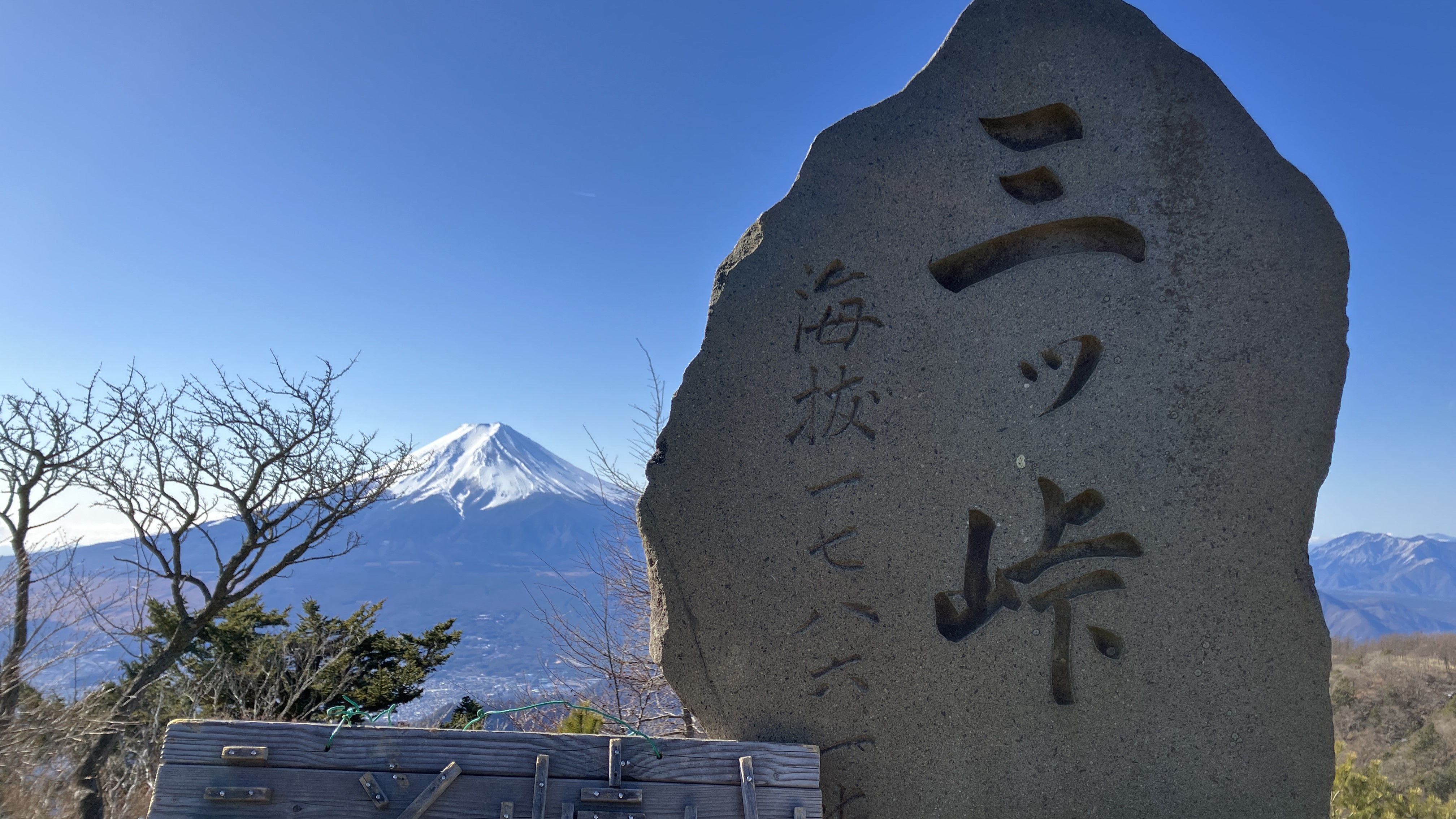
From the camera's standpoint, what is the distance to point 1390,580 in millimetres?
133125

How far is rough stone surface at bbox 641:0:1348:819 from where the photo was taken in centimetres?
249

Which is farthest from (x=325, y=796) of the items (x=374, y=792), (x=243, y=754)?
(x=243, y=754)

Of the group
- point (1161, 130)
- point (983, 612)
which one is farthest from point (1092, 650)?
point (1161, 130)

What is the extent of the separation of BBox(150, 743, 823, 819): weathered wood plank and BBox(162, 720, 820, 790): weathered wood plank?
2cm

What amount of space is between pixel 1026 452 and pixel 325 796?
8.39ft

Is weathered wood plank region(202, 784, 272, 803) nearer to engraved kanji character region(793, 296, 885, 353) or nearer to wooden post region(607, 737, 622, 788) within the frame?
wooden post region(607, 737, 622, 788)

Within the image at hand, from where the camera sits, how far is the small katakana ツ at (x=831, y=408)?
2.83 meters

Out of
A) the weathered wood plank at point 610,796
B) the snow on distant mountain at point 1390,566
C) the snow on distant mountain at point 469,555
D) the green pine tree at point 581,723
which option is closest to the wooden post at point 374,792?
the weathered wood plank at point 610,796

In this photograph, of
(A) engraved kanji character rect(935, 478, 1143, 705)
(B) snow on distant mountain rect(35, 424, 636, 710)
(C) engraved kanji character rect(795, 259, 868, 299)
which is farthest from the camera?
(B) snow on distant mountain rect(35, 424, 636, 710)

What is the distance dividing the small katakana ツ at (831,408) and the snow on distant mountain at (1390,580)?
11780 cm

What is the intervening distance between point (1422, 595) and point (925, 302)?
543 feet

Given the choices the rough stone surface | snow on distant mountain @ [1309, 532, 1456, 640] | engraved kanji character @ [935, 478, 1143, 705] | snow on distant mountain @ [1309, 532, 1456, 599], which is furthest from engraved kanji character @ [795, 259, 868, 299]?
snow on distant mountain @ [1309, 532, 1456, 599]

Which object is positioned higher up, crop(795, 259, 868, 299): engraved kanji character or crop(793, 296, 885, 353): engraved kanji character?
crop(795, 259, 868, 299): engraved kanji character

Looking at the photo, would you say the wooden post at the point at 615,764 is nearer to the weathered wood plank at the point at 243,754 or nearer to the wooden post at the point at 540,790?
the wooden post at the point at 540,790
